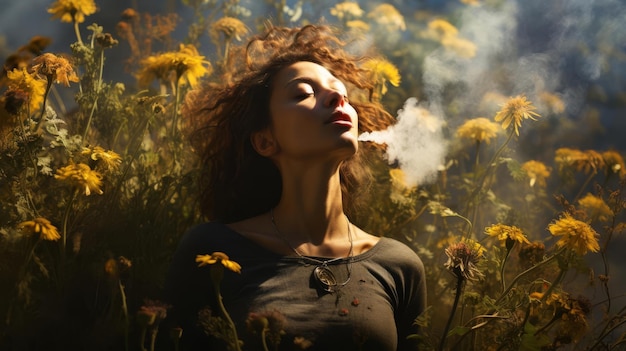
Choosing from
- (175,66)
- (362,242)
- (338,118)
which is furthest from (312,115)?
(175,66)

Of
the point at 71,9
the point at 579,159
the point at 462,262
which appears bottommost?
the point at 579,159

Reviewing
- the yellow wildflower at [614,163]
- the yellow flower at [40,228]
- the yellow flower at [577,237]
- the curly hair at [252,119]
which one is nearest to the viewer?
the yellow flower at [40,228]

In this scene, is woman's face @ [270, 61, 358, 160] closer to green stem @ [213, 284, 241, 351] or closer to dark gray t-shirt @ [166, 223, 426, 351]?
dark gray t-shirt @ [166, 223, 426, 351]

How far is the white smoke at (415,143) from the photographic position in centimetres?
194

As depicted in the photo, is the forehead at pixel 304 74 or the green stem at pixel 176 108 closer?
the forehead at pixel 304 74

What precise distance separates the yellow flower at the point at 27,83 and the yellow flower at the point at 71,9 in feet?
0.86

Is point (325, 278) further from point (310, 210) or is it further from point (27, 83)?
point (27, 83)

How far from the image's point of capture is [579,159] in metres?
2.04

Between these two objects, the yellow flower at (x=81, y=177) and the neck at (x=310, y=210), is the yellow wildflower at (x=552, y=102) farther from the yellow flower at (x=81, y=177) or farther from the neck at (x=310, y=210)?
the yellow flower at (x=81, y=177)

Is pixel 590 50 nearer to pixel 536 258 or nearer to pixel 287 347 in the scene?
pixel 536 258

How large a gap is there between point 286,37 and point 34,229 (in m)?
0.77

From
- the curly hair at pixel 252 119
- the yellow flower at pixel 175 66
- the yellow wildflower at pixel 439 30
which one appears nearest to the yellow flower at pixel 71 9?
the yellow flower at pixel 175 66

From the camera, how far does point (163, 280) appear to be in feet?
5.37

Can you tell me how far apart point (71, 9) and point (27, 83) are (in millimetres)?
299
